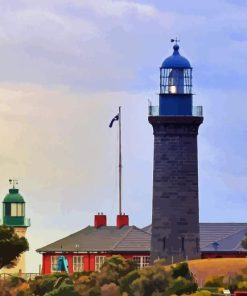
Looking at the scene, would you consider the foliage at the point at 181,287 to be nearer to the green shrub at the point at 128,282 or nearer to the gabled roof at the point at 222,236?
the green shrub at the point at 128,282

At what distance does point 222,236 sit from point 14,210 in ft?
111

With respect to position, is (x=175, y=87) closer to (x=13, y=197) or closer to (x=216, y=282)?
(x=216, y=282)

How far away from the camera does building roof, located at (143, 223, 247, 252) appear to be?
13250 cm

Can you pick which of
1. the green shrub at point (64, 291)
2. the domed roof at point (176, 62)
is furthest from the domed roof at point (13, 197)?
the green shrub at point (64, 291)

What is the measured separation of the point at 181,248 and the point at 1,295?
24697mm

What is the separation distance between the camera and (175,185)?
11356 cm

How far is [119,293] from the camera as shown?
323ft

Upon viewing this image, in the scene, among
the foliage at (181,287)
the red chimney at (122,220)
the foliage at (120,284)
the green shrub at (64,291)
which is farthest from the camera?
the red chimney at (122,220)

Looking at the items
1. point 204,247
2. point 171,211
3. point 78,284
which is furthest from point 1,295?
point 204,247

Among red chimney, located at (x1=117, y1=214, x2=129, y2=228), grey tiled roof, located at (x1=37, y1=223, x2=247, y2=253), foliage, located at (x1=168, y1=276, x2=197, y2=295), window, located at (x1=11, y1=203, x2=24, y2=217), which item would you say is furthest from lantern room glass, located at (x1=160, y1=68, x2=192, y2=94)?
window, located at (x1=11, y1=203, x2=24, y2=217)

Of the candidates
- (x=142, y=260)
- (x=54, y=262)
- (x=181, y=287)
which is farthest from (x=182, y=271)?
(x=54, y=262)

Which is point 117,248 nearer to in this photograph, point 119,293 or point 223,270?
point 223,270

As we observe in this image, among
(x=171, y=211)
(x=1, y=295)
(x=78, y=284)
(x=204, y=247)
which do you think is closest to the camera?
(x=1, y=295)

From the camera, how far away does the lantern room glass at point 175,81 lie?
117812 millimetres
